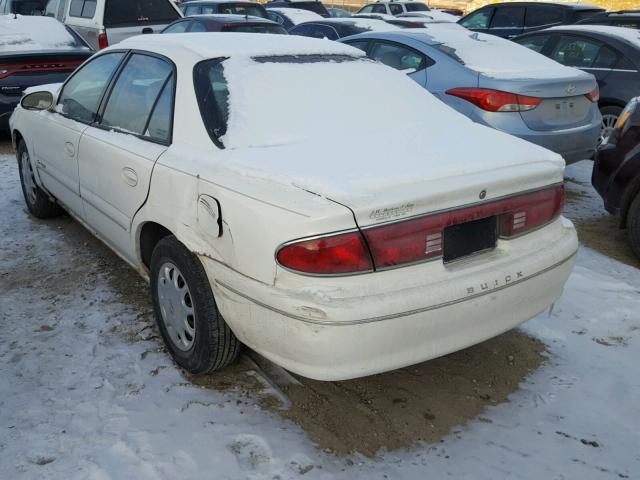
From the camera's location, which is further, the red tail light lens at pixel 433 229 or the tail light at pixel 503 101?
the tail light at pixel 503 101

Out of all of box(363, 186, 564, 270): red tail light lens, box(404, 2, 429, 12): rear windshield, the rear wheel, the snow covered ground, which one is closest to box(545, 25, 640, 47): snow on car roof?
the rear wheel

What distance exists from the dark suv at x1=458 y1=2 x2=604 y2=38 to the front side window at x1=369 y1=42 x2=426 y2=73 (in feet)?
22.1

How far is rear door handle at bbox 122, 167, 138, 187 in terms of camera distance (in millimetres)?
3226

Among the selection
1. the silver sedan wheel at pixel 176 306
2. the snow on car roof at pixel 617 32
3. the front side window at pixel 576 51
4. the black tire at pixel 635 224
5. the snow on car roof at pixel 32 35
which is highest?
the snow on car roof at pixel 617 32

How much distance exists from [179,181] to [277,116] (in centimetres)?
55

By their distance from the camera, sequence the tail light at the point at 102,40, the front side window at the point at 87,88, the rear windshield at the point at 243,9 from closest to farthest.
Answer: the front side window at the point at 87,88 < the tail light at the point at 102,40 < the rear windshield at the point at 243,9

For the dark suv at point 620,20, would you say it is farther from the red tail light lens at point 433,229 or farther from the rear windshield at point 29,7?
the rear windshield at point 29,7

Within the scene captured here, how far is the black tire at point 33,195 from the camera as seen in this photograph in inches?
199

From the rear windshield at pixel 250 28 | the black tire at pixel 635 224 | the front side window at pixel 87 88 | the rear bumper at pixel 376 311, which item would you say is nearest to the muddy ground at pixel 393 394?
the rear bumper at pixel 376 311

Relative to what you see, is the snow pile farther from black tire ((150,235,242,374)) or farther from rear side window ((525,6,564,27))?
black tire ((150,235,242,374))

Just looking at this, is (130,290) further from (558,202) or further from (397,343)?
(558,202)

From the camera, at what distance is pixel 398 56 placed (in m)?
6.80

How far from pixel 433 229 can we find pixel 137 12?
993 cm

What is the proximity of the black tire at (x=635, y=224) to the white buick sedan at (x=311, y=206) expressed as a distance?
1848mm
